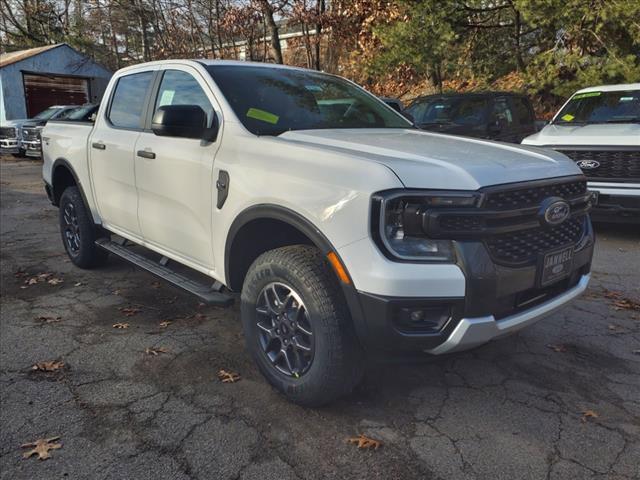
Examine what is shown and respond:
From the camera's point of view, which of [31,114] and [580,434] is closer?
[580,434]

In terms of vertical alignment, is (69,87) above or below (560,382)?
above

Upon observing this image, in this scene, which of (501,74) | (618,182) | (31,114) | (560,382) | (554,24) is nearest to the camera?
(560,382)

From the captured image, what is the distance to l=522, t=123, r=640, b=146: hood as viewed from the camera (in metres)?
6.45

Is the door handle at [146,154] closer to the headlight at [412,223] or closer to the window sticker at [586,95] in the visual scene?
the headlight at [412,223]

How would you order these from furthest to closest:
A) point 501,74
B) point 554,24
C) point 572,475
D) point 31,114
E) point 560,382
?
point 31,114 < point 501,74 < point 554,24 < point 560,382 < point 572,475

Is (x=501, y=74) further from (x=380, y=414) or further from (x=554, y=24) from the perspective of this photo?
(x=380, y=414)

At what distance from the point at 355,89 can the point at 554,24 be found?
806cm

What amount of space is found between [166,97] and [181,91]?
0.70ft

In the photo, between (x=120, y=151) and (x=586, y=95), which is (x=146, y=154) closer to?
(x=120, y=151)

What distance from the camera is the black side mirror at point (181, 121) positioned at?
319cm

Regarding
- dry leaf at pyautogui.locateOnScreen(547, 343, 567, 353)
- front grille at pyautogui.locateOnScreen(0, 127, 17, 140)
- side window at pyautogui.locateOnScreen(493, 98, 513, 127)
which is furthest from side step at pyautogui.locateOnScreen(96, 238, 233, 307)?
front grille at pyautogui.locateOnScreen(0, 127, 17, 140)

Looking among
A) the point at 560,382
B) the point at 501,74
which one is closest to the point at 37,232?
the point at 560,382

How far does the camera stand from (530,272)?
8.67 ft

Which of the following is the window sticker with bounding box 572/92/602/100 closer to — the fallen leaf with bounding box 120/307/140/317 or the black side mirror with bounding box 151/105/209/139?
the black side mirror with bounding box 151/105/209/139
